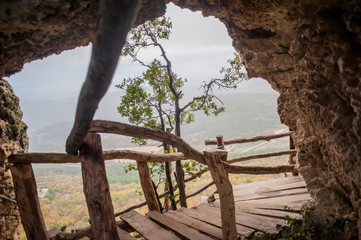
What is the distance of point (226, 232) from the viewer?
258cm

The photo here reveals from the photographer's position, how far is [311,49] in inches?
78.8

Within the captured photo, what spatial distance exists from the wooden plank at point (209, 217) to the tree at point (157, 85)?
1648mm

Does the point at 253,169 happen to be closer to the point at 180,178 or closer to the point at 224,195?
the point at 224,195

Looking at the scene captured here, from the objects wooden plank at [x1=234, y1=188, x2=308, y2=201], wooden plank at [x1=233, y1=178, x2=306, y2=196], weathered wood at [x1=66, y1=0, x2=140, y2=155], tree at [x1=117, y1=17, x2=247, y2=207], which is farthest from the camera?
tree at [x1=117, y1=17, x2=247, y2=207]

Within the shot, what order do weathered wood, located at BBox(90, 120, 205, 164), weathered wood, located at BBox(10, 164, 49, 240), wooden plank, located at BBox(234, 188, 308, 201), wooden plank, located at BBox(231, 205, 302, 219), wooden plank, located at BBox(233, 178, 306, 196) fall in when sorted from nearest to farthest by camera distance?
weathered wood, located at BBox(90, 120, 205, 164), weathered wood, located at BBox(10, 164, 49, 240), wooden plank, located at BBox(231, 205, 302, 219), wooden plank, located at BBox(234, 188, 308, 201), wooden plank, located at BBox(233, 178, 306, 196)

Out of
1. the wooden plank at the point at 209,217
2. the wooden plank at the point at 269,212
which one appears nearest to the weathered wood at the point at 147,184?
the wooden plank at the point at 209,217

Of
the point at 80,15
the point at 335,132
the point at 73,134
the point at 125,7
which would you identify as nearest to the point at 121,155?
the point at 73,134

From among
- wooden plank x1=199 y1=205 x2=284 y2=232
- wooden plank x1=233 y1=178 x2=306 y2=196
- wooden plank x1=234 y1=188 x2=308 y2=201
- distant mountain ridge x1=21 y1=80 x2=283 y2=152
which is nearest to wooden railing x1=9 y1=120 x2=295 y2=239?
wooden plank x1=199 y1=205 x2=284 y2=232

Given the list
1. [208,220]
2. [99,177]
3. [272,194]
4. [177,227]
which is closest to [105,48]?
[99,177]

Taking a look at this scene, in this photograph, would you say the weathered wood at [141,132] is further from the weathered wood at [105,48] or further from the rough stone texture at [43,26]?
the rough stone texture at [43,26]

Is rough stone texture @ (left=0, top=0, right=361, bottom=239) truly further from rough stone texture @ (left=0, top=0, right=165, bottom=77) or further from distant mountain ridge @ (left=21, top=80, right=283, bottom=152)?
distant mountain ridge @ (left=21, top=80, right=283, bottom=152)

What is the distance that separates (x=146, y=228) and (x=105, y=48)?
2901 mm

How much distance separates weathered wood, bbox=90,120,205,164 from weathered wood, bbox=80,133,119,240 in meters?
0.16

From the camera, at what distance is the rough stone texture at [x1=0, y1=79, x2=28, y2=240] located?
12.8 feet
